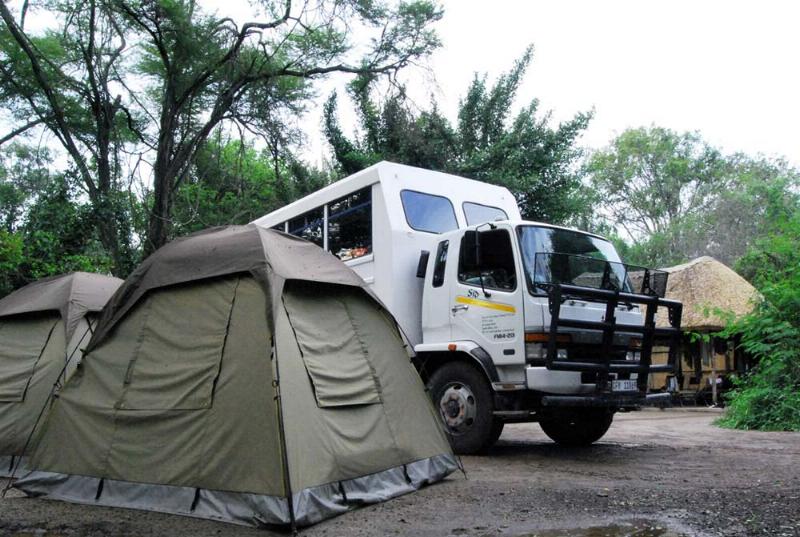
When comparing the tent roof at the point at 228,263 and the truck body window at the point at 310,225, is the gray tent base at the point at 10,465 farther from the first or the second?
the truck body window at the point at 310,225

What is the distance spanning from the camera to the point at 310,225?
34.4 ft

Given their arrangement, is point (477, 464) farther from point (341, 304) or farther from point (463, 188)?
point (463, 188)

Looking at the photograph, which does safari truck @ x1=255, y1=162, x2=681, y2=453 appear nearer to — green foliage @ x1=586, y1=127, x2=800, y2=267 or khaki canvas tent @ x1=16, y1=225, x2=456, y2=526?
khaki canvas tent @ x1=16, y1=225, x2=456, y2=526

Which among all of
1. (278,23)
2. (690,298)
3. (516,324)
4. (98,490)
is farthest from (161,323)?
(690,298)

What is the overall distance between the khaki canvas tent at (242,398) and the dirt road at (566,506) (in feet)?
0.67

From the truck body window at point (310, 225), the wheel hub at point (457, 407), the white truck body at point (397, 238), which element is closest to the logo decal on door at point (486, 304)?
the white truck body at point (397, 238)

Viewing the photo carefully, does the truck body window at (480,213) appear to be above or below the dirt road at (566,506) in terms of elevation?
above

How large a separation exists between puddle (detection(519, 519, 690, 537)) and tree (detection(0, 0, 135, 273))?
1675 cm

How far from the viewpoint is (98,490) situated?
19.4 ft

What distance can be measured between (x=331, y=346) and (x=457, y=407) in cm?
243

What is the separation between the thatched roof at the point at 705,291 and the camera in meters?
18.1

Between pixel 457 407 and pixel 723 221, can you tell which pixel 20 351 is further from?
pixel 723 221

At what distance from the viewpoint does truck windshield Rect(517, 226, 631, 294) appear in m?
7.66

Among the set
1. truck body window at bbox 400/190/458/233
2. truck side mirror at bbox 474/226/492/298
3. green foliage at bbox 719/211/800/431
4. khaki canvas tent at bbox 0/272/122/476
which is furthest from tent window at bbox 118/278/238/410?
green foliage at bbox 719/211/800/431
